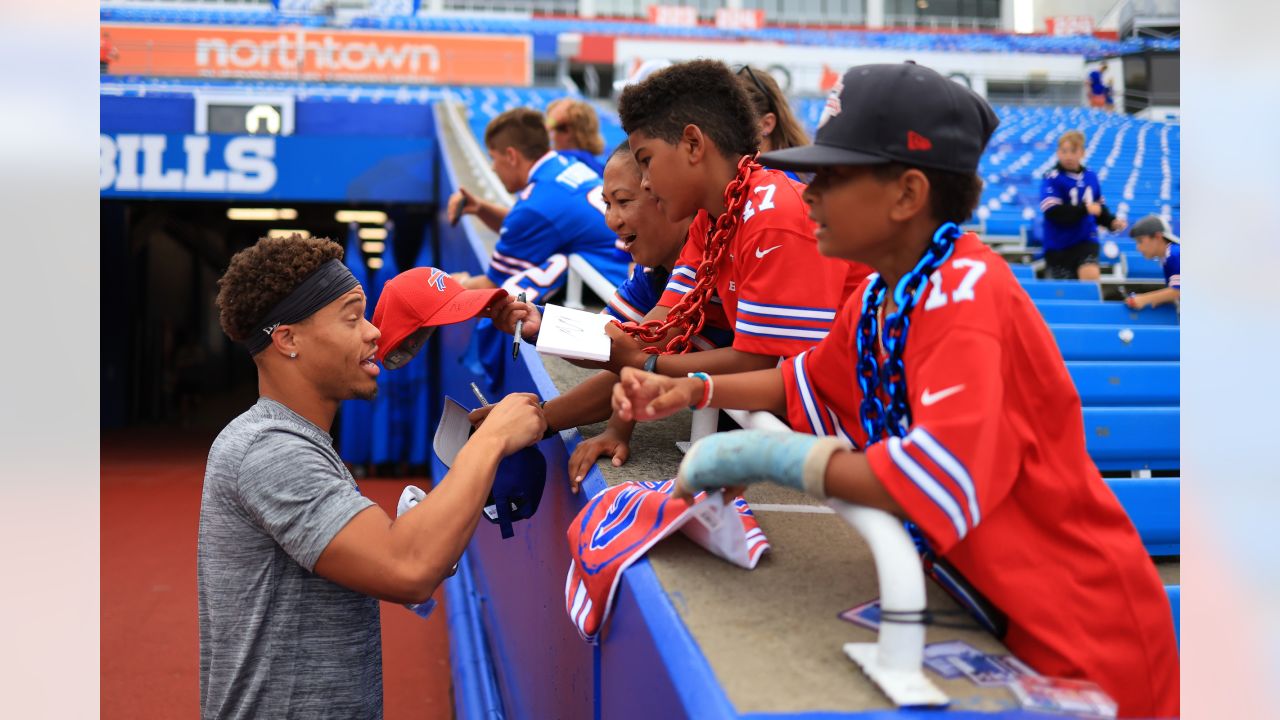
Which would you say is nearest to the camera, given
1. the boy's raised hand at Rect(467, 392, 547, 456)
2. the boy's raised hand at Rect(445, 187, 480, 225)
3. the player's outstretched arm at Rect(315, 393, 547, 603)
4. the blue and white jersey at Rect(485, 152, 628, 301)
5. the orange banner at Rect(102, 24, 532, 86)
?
the player's outstretched arm at Rect(315, 393, 547, 603)

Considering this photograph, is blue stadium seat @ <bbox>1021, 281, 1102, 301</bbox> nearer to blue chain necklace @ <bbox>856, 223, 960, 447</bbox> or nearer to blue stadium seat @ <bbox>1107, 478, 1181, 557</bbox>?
blue stadium seat @ <bbox>1107, 478, 1181, 557</bbox>

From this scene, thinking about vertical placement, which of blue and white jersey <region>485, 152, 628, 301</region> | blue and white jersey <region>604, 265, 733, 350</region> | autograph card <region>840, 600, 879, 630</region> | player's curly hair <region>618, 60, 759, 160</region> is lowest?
autograph card <region>840, 600, 879, 630</region>

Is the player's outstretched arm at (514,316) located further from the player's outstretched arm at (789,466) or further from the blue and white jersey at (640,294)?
the player's outstretched arm at (789,466)

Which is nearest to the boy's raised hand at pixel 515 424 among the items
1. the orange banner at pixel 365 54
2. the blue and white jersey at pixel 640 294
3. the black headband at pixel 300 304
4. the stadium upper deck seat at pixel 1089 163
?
the black headband at pixel 300 304

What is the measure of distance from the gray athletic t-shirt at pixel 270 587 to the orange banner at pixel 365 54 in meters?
20.7

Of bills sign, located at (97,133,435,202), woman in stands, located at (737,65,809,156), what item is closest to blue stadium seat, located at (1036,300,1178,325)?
woman in stands, located at (737,65,809,156)

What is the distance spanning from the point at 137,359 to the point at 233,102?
410 cm

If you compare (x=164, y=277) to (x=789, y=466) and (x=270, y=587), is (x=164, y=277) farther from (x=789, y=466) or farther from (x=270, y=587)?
(x=789, y=466)

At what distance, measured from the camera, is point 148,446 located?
36.7 feet

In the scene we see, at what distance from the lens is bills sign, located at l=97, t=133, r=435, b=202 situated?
30.0ft

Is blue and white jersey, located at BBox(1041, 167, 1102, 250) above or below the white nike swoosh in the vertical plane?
above

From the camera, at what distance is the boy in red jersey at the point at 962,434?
121 centimetres

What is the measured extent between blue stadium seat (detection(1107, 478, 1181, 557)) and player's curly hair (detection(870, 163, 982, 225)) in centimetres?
192

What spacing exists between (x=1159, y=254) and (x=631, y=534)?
5717 millimetres
